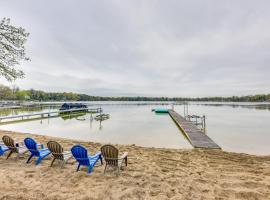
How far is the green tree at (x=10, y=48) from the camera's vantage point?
10.1 m

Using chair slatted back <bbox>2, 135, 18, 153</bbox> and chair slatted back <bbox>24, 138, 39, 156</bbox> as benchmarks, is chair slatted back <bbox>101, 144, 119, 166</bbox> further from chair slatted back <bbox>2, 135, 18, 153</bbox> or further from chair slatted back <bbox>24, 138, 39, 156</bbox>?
chair slatted back <bbox>2, 135, 18, 153</bbox>

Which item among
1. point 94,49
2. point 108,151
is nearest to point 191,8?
point 108,151

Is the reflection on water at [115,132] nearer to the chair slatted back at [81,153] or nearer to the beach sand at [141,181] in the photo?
the beach sand at [141,181]

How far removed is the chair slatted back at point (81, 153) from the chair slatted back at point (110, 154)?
0.45 m

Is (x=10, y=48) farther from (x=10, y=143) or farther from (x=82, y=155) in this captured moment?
(x=82, y=155)

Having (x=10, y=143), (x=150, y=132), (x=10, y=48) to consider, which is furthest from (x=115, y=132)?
(x=10, y=143)

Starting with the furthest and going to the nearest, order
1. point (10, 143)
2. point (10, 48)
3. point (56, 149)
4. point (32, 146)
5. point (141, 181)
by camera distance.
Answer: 1. point (10, 48)
2. point (10, 143)
3. point (32, 146)
4. point (56, 149)
5. point (141, 181)

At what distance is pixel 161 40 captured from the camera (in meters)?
20.8

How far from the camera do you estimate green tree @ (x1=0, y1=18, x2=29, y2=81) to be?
10.1 meters

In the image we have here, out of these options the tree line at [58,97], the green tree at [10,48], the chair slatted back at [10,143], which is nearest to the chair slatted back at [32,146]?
the chair slatted back at [10,143]

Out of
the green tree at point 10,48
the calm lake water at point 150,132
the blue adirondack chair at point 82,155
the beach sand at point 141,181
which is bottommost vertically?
the calm lake water at point 150,132

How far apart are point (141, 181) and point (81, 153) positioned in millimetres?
1664

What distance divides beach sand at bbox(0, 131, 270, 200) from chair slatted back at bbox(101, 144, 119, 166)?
0.32 metres

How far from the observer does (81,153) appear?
474 centimetres
